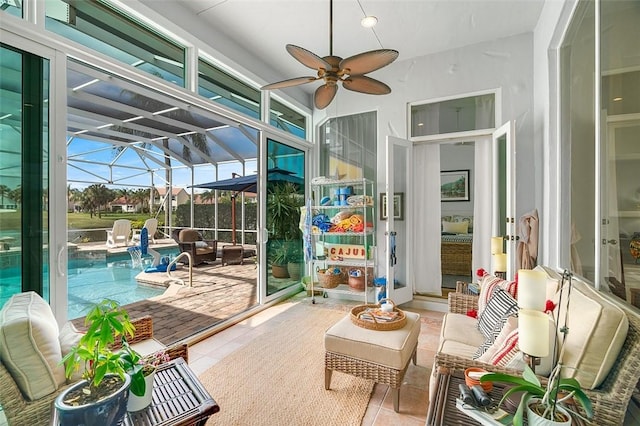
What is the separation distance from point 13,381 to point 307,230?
10.9ft

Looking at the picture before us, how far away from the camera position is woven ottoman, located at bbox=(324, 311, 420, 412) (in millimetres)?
1974

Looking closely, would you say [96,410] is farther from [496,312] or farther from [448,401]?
[496,312]

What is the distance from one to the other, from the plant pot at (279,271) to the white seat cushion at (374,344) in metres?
2.30

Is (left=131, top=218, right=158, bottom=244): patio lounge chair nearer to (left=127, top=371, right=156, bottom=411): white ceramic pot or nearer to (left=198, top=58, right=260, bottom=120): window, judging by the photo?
(left=198, top=58, right=260, bottom=120): window

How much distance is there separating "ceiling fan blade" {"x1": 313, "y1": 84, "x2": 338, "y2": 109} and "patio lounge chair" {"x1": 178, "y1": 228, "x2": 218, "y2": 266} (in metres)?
5.14

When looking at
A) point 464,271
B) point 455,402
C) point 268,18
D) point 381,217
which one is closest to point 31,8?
point 268,18

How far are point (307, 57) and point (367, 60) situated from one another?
432 mm

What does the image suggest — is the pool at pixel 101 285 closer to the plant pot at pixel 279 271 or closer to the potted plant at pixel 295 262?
the plant pot at pixel 279 271

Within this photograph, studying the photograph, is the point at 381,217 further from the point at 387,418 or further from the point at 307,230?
the point at 387,418

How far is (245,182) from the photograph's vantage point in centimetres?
638

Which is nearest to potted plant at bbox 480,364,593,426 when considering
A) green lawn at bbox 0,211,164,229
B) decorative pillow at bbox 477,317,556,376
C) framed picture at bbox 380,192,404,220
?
decorative pillow at bbox 477,317,556,376

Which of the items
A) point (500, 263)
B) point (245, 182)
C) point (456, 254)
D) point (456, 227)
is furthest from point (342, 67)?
point (456, 227)

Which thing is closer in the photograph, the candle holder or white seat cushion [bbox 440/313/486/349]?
the candle holder

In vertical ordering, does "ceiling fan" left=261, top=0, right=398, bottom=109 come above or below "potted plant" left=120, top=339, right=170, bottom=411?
above
